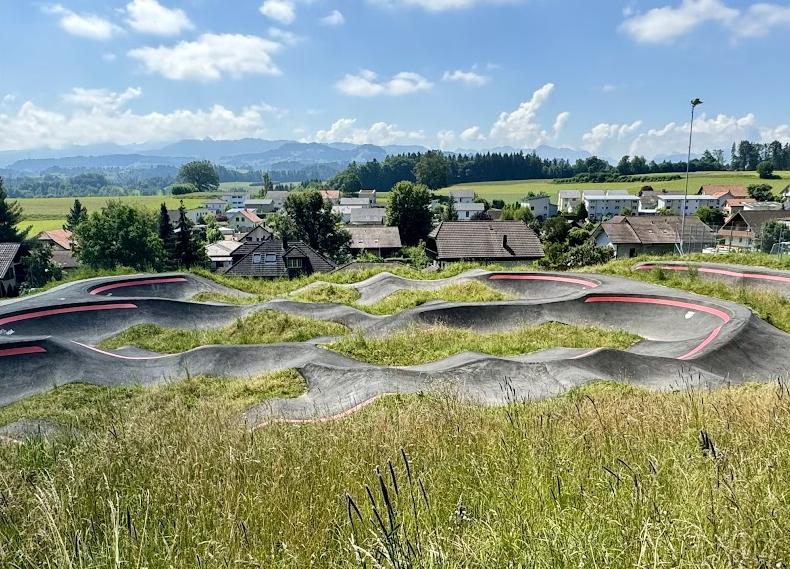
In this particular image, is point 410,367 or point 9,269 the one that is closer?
point 410,367

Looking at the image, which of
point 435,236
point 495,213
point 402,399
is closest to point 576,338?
point 402,399

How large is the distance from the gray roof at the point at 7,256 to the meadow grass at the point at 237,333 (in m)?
28.8

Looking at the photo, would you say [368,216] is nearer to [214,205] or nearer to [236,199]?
[214,205]

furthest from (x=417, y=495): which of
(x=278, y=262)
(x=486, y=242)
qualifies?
(x=278, y=262)

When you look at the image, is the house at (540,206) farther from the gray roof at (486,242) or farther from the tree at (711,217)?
the gray roof at (486,242)

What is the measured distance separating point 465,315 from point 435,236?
78.6 feet

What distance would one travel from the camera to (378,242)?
220 ft

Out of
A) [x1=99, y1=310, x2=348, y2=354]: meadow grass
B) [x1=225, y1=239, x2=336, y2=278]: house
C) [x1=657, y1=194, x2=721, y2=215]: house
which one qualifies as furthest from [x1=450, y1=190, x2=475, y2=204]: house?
[x1=99, y1=310, x2=348, y2=354]: meadow grass

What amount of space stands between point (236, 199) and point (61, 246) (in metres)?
107

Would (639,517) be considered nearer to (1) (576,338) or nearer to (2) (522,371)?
(2) (522,371)

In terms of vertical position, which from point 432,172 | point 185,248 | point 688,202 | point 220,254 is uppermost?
point 432,172

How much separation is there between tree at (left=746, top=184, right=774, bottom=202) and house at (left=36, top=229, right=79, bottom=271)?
136 m

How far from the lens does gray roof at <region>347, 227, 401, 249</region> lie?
66312 millimetres

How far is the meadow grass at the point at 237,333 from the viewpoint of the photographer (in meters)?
17.2
